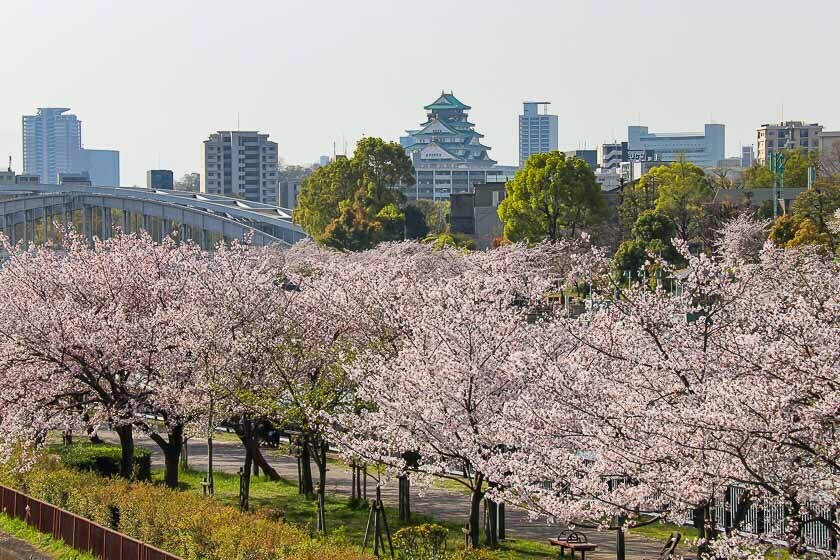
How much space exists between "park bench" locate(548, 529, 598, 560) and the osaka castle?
14878 cm

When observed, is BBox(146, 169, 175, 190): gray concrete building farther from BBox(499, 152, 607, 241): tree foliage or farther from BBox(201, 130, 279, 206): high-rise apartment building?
BBox(499, 152, 607, 241): tree foliage

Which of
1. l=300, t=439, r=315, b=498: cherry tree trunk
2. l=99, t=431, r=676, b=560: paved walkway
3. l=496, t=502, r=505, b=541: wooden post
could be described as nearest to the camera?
l=99, t=431, r=676, b=560: paved walkway

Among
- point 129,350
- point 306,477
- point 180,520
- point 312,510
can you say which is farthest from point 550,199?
point 180,520

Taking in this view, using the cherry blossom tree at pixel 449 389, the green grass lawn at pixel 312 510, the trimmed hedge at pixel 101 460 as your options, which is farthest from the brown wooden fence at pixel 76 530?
the cherry blossom tree at pixel 449 389

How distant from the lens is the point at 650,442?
38.0ft

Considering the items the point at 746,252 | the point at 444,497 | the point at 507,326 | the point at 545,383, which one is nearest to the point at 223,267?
the point at 444,497

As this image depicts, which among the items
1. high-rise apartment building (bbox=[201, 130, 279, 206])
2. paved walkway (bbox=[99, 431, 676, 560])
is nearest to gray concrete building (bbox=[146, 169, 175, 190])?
high-rise apartment building (bbox=[201, 130, 279, 206])

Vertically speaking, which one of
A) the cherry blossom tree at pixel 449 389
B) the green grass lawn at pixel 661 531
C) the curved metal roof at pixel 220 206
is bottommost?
the green grass lawn at pixel 661 531

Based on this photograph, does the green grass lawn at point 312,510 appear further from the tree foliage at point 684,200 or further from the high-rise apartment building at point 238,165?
the high-rise apartment building at point 238,165

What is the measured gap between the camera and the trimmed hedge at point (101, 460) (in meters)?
22.2

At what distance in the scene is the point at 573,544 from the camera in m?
16.3

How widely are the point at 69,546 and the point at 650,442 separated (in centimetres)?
1042

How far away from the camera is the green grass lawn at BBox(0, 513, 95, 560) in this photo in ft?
59.6

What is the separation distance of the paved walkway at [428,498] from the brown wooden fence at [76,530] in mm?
4209
